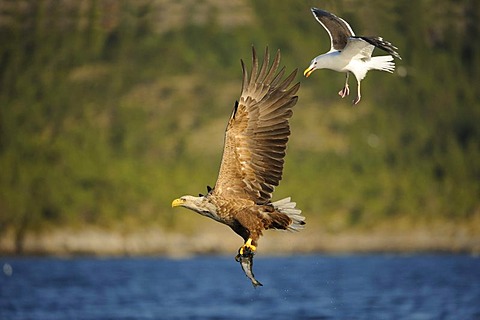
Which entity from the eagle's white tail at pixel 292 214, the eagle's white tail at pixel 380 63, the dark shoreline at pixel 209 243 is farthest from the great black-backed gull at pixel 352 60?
the dark shoreline at pixel 209 243

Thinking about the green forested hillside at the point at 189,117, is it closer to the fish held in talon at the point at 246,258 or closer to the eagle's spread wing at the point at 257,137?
the eagle's spread wing at the point at 257,137

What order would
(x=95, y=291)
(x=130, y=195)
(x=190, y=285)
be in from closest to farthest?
(x=95, y=291)
(x=190, y=285)
(x=130, y=195)

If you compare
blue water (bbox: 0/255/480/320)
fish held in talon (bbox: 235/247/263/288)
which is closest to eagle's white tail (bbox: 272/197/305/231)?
fish held in talon (bbox: 235/247/263/288)

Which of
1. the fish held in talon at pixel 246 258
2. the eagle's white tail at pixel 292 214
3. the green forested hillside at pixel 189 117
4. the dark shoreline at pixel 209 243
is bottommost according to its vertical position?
the fish held in talon at pixel 246 258

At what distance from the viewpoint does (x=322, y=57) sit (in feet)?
50.2

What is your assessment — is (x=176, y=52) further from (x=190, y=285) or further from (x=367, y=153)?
(x=190, y=285)

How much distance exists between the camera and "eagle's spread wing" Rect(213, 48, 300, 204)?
1512cm

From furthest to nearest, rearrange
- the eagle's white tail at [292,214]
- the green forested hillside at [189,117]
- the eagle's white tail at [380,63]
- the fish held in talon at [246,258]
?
1. the green forested hillside at [189,117]
2. the eagle's white tail at [380,63]
3. the eagle's white tail at [292,214]
4. the fish held in talon at [246,258]

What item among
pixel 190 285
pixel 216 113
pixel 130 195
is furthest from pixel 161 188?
pixel 190 285

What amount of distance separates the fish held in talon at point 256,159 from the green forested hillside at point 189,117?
9541 centimetres

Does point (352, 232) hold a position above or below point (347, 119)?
below

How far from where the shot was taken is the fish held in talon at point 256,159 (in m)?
15.0

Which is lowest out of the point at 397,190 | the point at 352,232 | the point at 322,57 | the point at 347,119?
the point at 322,57

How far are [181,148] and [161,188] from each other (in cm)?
736
